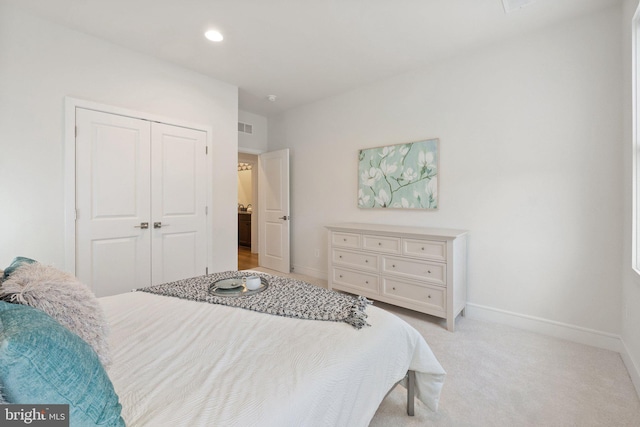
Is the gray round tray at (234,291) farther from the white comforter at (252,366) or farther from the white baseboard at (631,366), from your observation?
the white baseboard at (631,366)

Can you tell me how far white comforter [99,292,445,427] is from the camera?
80 centimetres

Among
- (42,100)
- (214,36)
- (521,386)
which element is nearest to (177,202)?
→ (42,100)

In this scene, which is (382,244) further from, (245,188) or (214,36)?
(245,188)

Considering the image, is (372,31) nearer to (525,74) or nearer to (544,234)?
(525,74)

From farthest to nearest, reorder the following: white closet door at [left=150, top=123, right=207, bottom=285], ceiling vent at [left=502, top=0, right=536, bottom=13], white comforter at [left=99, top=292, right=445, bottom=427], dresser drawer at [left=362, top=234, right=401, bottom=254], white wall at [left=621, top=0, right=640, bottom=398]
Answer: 1. white closet door at [left=150, top=123, right=207, bottom=285]
2. dresser drawer at [left=362, top=234, right=401, bottom=254]
3. ceiling vent at [left=502, top=0, right=536, bottom=13]
4. white wall at [left=621, top=0, right=640, bottom=398]
5. white comforter at [left=99, top=292, right=445, bottom=427]

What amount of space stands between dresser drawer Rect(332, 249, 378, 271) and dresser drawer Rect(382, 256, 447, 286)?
0.47 ft

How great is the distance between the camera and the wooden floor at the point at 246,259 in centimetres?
521

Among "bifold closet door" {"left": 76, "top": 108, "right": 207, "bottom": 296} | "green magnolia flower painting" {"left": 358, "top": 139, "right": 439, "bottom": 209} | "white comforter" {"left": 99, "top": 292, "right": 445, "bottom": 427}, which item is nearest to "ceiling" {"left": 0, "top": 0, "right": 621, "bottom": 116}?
"bifold closet door" {"left": 76, "top": 108, "right": 207, "bottom": 296}

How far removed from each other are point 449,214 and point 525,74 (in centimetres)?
149

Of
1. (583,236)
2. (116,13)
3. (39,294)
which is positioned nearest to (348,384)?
(39,294)

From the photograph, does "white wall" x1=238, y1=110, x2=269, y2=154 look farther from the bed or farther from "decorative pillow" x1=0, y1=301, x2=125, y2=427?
"decorative pillow" x1=0, y1=301, x2=125, y2=427

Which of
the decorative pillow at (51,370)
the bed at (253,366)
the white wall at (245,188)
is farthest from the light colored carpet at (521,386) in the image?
the white wall at (245,188)

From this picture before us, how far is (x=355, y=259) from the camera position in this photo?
130 inches

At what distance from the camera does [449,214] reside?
306cm
